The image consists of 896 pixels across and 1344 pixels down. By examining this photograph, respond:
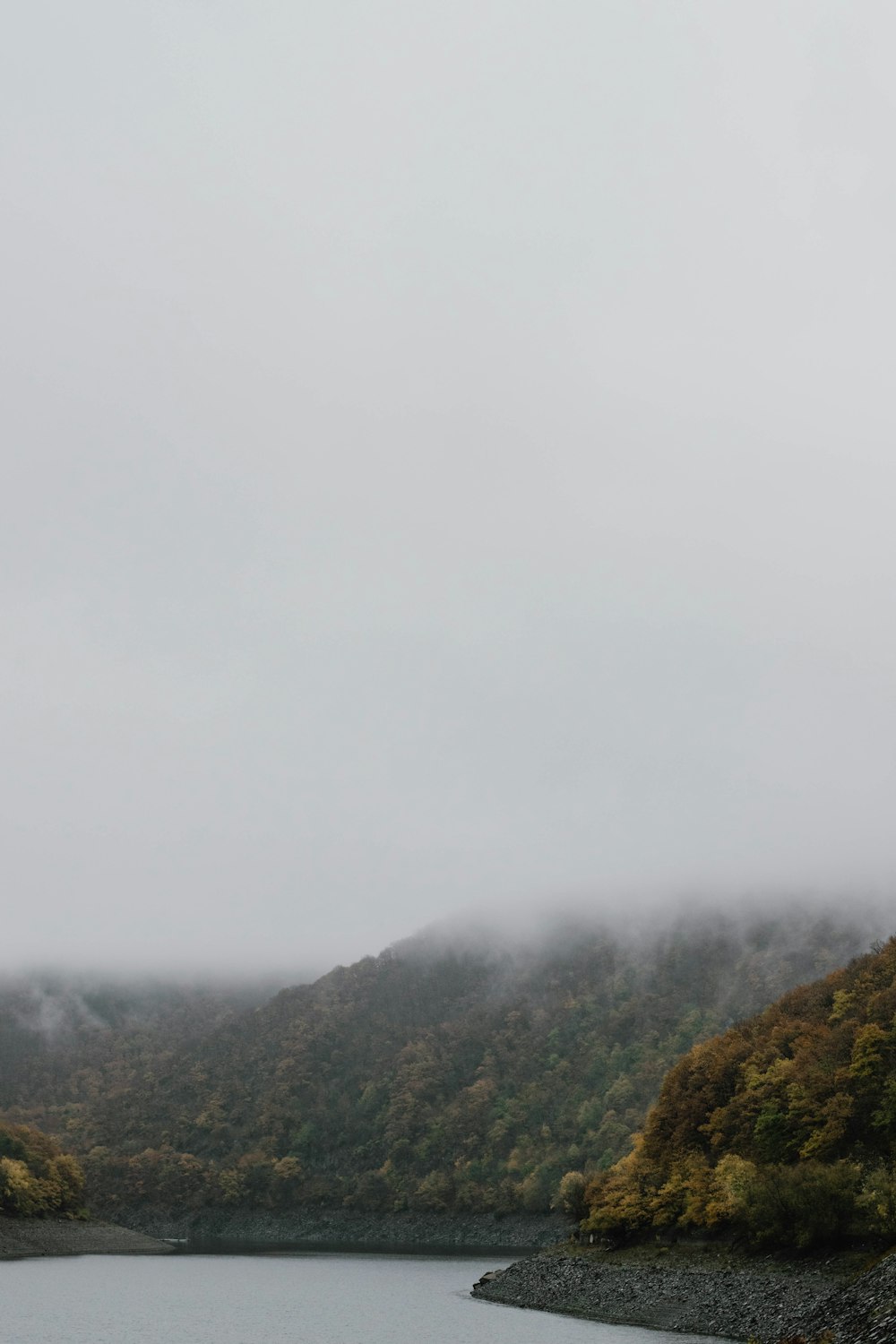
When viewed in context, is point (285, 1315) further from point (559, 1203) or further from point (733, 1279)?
point (559, 1203)

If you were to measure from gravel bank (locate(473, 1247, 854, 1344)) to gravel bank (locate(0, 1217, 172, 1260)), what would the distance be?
78.7m

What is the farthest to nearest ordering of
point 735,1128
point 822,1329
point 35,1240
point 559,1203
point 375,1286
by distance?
point 559,1203 < point 35,1240 < point 375,1286 < point 735,1128 < point 822,1329

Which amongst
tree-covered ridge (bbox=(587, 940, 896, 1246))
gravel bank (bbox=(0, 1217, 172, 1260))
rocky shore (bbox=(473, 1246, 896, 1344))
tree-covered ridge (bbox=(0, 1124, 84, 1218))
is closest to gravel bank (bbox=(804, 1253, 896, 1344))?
rocky shore (bbox=(473, 1246, 896, 1344))

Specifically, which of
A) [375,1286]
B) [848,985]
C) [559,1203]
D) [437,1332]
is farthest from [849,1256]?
[559,1203]

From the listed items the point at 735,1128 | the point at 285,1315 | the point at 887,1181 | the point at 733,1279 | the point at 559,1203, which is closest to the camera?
the point at 887,1181

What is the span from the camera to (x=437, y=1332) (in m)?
89.4

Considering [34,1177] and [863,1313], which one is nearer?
[863,1313]

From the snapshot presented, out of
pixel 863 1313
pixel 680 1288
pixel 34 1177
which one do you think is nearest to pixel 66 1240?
pixel 34 1177

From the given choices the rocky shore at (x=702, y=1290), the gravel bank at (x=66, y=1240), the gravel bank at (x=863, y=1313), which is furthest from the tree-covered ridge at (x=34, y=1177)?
the gravel bank at (x=863, y=1313)

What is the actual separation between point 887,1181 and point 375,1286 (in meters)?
71.4

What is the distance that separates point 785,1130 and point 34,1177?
125931 millimetres

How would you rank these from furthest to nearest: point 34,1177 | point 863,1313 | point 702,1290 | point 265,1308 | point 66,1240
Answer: point 34,1177
point 66,1240
point 265,1308
point 702,1290
point 863,1313

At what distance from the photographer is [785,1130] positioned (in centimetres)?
10288

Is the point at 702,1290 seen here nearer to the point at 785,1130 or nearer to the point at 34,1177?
the point at 785,1130
